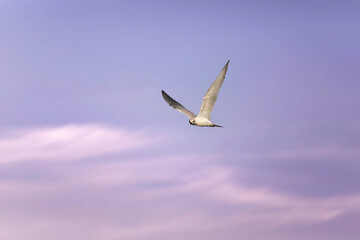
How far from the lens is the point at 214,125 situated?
39812mm

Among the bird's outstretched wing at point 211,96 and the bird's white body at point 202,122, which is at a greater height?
the bird's outstretched wing at point 211,96

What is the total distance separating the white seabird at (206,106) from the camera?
36188 millimetres

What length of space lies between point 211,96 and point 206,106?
1342mm

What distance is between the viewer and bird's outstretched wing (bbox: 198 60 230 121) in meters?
35.9

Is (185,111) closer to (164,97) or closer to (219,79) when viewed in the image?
(164,97)

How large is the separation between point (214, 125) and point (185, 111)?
4.48 meters

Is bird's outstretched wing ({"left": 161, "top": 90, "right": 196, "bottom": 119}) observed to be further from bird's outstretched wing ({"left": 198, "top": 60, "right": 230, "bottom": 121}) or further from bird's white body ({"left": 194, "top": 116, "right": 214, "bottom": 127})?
bird's outstretched wing ({"left": 198, "top": 60, "right": 230, "bottom": 121})

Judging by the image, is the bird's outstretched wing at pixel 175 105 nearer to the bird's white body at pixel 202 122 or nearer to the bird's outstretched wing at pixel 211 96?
the bird's white body at pixel 202 122

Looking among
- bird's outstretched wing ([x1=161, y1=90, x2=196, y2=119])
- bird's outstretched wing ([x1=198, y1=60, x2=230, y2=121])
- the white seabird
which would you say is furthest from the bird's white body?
bird's outstretched wing ([x1=161, y1=90, x2=196, y2=119])

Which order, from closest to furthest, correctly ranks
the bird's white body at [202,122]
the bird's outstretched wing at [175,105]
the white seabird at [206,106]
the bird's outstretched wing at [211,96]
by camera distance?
the bird's outstretched wing at [211,96] → the white seabird at [206,106] → the bird's white body at [202,122] → the bird's outstretched wing at [175,105]

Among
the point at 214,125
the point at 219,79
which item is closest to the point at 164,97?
the point at 214,125

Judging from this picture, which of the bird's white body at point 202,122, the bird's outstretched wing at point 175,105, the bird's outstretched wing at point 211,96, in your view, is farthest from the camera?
the bird's outstretched wing at point 175,105

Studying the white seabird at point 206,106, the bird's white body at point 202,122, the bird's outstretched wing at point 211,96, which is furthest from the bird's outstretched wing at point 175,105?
the bird's outstretched wing at point 211,96

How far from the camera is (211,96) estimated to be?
37.3 m
